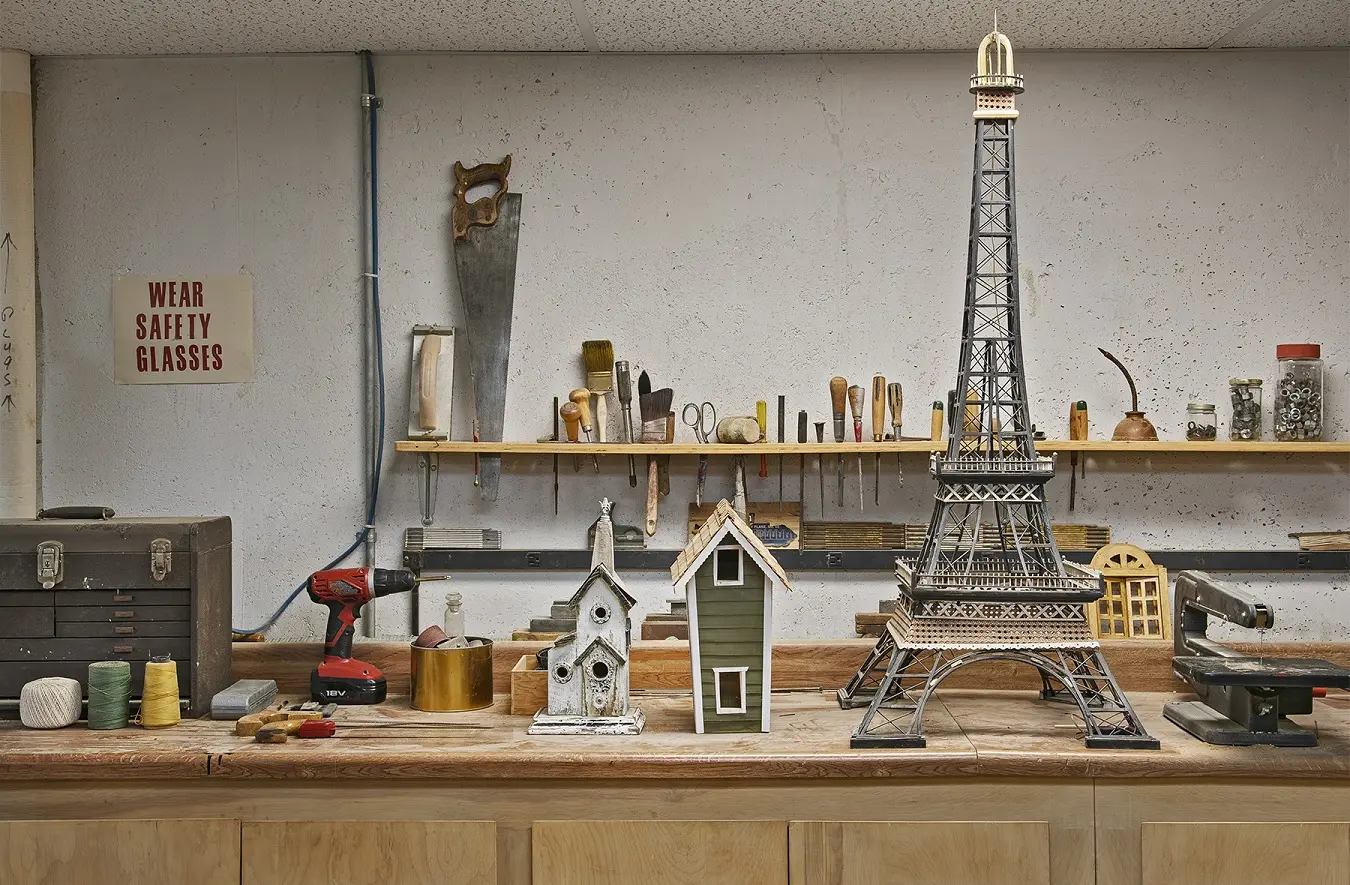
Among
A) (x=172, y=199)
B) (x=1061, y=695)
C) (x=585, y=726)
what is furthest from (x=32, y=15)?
(x=1061, y=695)

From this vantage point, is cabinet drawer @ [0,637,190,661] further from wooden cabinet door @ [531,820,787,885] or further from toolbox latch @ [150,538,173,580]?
wooden cabinet door @ [531,820,787,885]

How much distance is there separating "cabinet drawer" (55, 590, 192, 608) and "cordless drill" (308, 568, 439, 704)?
0.94 feet

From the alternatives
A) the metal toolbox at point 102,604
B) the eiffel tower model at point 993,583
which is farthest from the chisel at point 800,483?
the metal toolbox at point 102,604

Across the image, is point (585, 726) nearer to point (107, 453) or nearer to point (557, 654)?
point (557, 654)

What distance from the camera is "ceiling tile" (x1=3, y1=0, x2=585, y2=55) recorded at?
3656 millimetres

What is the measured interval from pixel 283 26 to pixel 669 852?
10.3ft

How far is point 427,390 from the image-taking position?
407cm

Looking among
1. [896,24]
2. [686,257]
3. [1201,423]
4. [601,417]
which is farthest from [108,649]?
[1201,423]

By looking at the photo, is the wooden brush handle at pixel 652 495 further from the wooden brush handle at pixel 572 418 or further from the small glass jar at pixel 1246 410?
the small glass jar at pixel 1246 410

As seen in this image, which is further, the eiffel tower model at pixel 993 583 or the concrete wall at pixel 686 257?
the concrete wall at pixel 686 257

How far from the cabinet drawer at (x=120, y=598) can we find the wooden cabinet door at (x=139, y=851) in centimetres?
47

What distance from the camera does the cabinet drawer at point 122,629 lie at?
2.39 meters

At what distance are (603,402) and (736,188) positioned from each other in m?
0.94

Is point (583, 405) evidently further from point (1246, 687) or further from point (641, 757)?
point (1246, 687)
